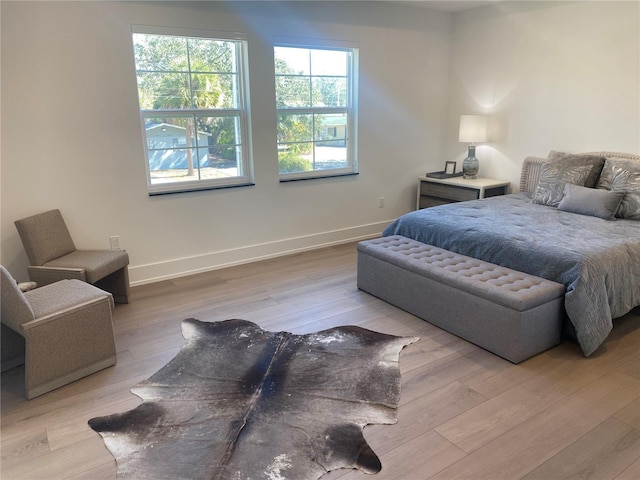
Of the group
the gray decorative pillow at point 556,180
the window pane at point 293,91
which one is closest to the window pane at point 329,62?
the window pane at point 293,91

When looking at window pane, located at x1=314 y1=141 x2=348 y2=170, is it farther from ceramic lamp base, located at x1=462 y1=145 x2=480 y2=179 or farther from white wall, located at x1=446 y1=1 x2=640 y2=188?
white wall, located at x1=446 y1=1 x2=640 y2=188

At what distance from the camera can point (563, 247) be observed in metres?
2.97

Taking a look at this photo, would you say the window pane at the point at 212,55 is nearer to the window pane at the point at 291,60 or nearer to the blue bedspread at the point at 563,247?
the window pane at the point at 291,60

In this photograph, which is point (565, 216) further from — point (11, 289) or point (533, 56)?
point (11, 289)

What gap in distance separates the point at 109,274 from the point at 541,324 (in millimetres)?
2993

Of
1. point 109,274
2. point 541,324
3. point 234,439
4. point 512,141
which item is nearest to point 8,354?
point 109,274

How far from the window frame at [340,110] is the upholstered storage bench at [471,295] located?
1.47 meters

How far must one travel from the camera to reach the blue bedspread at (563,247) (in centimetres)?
277

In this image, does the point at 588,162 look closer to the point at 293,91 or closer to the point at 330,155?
the point at 330,155

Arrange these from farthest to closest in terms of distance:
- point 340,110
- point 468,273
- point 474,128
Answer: point 474,128, point 340,110, point 468,273

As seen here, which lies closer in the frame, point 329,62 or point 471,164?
point 329,62

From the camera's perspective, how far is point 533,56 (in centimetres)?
474

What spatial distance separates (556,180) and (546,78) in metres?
1.23

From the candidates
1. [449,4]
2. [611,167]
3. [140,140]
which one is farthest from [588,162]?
[140,140]
